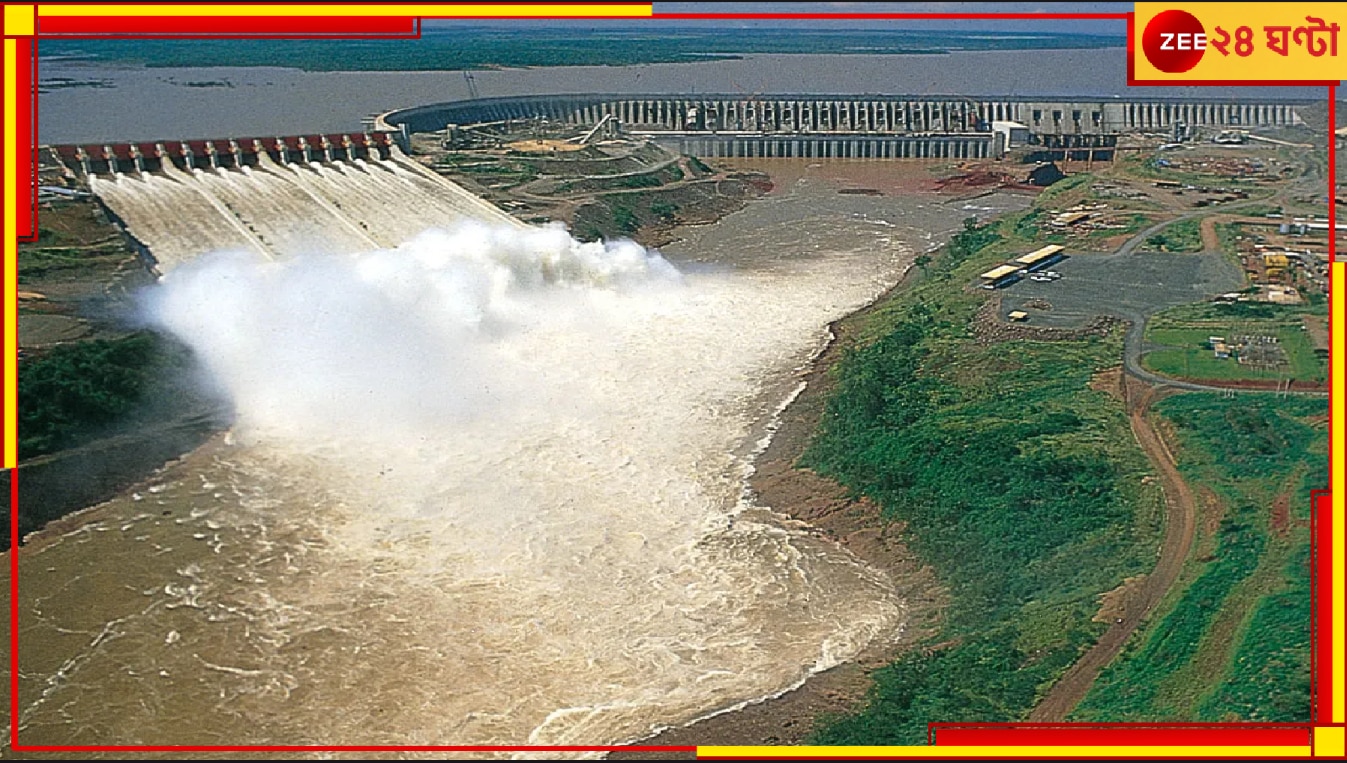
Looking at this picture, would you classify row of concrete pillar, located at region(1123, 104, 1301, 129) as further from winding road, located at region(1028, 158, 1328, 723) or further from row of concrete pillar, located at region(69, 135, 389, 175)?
winding road, located at region(1028, 158, 1328, 723)

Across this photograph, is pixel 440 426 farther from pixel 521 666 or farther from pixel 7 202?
pixel 7 202

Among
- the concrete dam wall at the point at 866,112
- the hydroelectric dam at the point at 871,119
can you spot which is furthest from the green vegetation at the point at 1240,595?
the concrete dam wall at the point at 866,112

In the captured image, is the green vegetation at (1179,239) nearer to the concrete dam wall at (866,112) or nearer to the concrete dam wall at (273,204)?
the concrete dam wall at (273,204)

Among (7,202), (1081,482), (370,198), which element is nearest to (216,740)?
(7,202)

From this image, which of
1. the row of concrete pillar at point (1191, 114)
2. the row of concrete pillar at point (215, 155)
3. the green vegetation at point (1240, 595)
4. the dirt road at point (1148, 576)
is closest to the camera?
the green vegetation at point (1240, 595)

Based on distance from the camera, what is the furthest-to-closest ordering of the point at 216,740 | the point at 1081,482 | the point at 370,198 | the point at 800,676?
the point at 370,198, the point at 1081,482, the point at 800,676, the point at 216,740

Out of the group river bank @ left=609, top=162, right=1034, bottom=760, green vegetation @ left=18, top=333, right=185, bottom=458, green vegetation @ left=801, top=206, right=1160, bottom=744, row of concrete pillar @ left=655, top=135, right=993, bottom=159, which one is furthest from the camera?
row of concrete pillar @ left=655, top=135, right=993, bottom=159

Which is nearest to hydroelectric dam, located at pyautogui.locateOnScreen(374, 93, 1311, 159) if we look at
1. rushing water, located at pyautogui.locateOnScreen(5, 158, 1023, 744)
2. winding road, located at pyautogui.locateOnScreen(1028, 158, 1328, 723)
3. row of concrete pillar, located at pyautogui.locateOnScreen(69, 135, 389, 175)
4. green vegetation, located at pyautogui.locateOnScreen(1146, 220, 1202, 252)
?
row of concrete pillar, located at pyautogui.locateOnScreen(69, 135, 389, 175)
